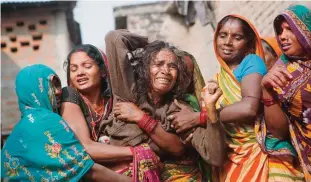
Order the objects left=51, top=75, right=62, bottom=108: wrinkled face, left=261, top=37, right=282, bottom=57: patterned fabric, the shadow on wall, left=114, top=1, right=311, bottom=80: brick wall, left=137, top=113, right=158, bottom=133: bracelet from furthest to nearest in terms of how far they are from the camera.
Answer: the shadow on wall, left=114, top=1, right=311, bottom=80: brick wall, left=261, top=37, right=282, bottom=57: patterned fabric, left=51, top=75, right=62, bottom=108: wrinkled face, left=137, top=113, right=158, bottom=133: bracelet

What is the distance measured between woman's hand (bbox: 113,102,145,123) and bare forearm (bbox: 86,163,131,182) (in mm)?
320

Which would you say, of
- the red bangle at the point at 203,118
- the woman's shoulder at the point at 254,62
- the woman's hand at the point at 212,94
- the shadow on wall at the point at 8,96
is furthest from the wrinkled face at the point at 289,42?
the shadow on wall at the point at 8,96

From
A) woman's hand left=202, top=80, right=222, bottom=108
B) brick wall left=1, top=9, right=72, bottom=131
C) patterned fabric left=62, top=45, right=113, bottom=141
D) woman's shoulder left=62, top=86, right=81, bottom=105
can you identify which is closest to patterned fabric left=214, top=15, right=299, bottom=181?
woman's hand left=202, top=80, right=222, bottom=108

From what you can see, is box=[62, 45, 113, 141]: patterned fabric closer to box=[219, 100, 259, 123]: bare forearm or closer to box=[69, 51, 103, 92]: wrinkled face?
box=[69, 51, 103, 92]: wrinkled face

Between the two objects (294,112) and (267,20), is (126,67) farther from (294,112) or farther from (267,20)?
(267,20)

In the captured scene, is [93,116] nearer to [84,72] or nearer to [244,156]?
[84,72]

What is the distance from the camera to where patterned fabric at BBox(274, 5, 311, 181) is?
3.19 metres

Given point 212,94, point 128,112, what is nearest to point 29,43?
point 128,112

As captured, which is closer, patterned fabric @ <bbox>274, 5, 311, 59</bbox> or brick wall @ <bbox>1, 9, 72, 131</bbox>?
patterned fabric @ <bbox>274, 5, 311, 59</bbox>

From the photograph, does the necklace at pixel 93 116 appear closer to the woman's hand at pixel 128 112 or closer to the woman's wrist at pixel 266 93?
the woman's hand at pixel 128 112

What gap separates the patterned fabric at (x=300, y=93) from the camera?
3186 mm

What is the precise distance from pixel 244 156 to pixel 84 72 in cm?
112

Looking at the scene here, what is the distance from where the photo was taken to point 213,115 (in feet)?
10.7

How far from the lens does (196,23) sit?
10.4 metres
